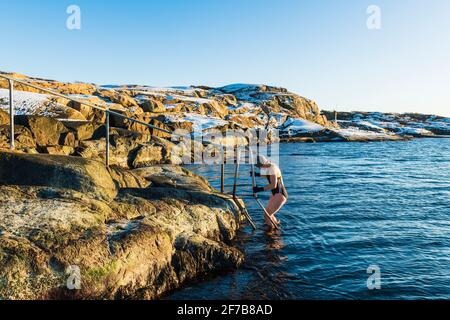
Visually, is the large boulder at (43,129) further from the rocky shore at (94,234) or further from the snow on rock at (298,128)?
the snow on rock at (298,128)

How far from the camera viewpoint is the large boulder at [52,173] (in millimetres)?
9055

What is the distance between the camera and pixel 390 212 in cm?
1691

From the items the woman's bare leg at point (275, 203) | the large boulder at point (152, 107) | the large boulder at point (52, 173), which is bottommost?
the woman's bare leg at point (275, 203)

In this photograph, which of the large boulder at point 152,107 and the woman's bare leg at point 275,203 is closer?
the woman's bare leg at point 275,203

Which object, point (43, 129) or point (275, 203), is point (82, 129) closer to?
point (43, 129)

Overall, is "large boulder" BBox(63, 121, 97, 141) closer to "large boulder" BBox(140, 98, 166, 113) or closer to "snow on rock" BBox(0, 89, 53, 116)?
"snow on rock" BBox(0, 89, 53, 116)

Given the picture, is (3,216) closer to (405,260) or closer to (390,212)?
(405,260)

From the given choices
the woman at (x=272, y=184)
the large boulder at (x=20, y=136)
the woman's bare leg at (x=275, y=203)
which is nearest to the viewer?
the woman at (x=272, y=184)

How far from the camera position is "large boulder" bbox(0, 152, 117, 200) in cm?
905

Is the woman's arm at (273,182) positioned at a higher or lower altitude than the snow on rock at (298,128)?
lower

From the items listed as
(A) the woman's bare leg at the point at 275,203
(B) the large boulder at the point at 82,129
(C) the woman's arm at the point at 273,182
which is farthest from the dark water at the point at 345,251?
(B) the large boulder at the point at 82,129

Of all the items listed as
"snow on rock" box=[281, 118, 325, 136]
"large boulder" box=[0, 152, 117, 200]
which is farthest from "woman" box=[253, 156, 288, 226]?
"snow on rock" box=[281, 118, 325, 136]

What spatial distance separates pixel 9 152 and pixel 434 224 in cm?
1545
